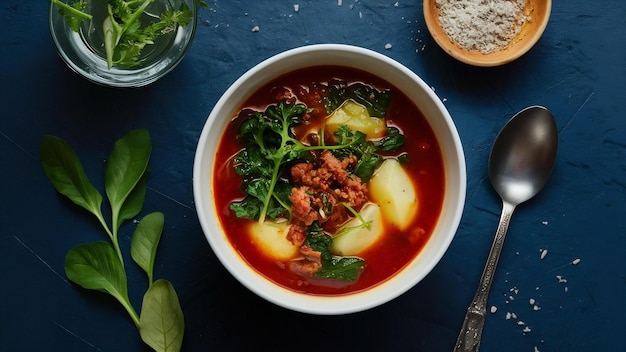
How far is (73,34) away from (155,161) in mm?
502

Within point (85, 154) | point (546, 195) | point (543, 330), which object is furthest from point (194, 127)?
point (543, 330)

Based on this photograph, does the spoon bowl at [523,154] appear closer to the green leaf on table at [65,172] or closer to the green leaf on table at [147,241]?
the green leaf on table at [147,241]

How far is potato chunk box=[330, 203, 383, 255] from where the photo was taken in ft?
7.18

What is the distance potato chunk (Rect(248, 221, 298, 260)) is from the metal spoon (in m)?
0.70

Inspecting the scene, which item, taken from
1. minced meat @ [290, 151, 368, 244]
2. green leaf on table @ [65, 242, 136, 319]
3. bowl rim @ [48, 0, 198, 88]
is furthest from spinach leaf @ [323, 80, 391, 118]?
green leaf on table @ [65, 242, 136, 319]

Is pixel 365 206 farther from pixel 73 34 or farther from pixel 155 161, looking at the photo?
pixel 73 34

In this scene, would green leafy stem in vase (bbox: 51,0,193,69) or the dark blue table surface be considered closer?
green leafy stem in vase (bbox: 51,0,193,69)

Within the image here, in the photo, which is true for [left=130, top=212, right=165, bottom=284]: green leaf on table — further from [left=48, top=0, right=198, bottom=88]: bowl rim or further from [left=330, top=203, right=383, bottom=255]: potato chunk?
[left=330, top=203, right=383, bottom=255]: potato chunk

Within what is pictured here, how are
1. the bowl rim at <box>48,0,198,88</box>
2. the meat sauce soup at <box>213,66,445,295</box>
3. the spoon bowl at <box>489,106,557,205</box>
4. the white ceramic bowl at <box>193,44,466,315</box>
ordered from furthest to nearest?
the spoon bowl at <box>489,106,557,205</box> → the bowl rim at <box>48,0,198,88</box> → the meat sauce soup at <box>213,66,445,295</box> → the white ceramic bowl at <box>193,44,466,315</box>

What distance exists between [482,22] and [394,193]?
2.37 ft

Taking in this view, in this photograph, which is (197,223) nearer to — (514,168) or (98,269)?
(98,269)

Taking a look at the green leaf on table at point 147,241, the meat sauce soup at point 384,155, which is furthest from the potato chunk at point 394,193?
the green leaf on table at point 147,241

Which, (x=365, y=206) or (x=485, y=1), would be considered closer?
(x=365, y=206)

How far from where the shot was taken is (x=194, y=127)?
7.96ft
